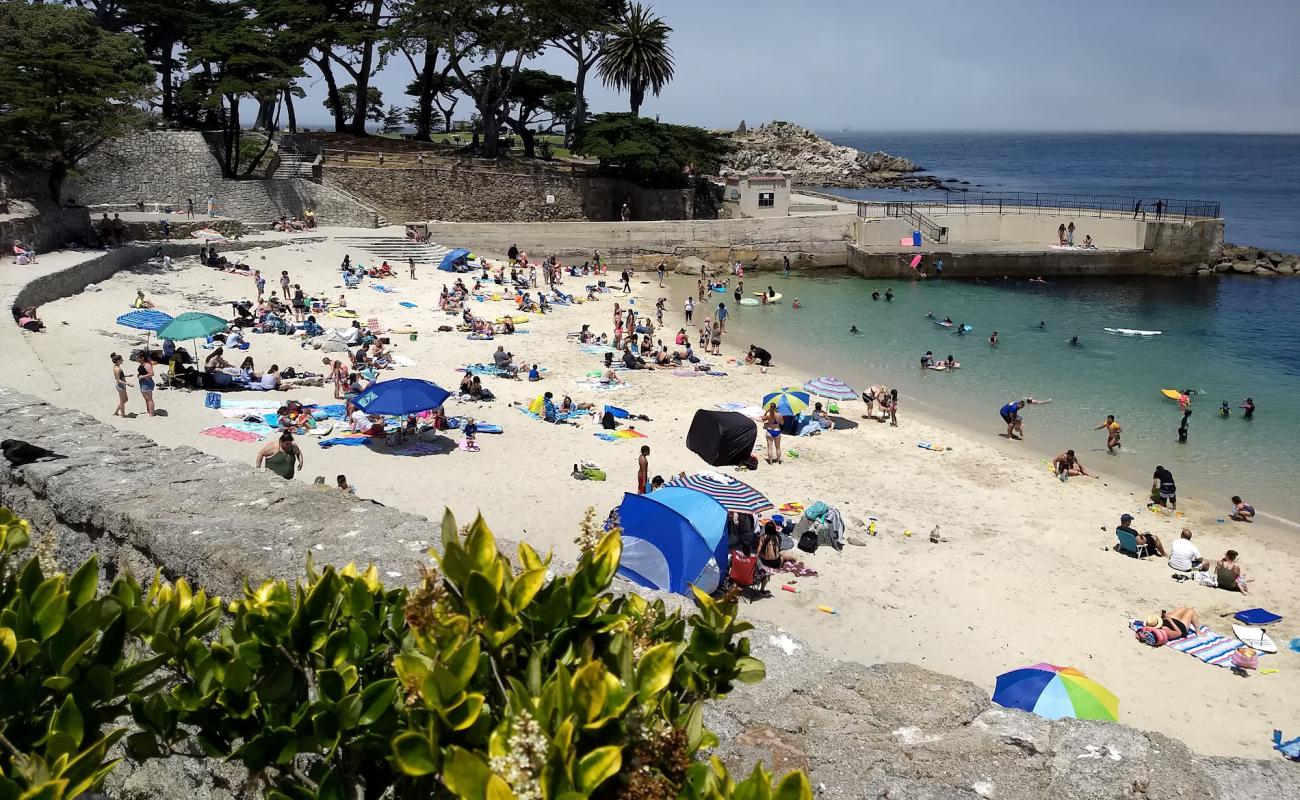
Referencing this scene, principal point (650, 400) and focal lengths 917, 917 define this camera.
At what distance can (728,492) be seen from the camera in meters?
12.3

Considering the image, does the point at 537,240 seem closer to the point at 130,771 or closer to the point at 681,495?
the point at 681,495

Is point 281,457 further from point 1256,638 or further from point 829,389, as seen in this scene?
point 1256,638

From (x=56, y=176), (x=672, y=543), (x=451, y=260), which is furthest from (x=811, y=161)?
(x=672, y=543)

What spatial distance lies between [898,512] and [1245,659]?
5153 mm

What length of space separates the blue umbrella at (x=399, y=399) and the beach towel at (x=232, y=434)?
5.81ft

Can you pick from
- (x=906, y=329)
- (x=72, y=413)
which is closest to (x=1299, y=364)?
(x=906, y=329)

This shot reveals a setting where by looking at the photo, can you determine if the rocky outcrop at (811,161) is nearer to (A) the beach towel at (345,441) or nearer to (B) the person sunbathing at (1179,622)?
(A) the beach towel at (345,441)

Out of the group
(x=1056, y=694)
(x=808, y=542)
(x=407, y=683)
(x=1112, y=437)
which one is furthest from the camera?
(x=1112, y=437)

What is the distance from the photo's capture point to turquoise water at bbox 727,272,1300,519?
19.4 metres

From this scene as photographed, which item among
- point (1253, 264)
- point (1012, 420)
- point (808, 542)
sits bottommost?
point (808, 542)

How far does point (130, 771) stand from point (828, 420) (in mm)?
16767

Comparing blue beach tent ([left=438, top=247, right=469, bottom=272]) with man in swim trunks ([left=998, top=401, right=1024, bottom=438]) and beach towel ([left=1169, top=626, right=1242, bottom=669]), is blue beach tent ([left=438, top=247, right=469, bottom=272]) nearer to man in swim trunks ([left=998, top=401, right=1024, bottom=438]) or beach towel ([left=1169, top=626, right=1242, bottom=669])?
man in swim trunks ([left=998, top=401, right=1024, bottom=438])

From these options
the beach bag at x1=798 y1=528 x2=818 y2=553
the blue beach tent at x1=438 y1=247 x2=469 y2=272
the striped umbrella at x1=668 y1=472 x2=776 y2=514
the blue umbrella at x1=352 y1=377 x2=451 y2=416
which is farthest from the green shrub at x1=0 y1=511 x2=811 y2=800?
the blue beach tent at x1=438 y1=247 x2=469 y2=272

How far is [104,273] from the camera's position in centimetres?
2644
